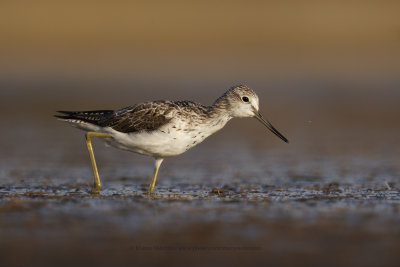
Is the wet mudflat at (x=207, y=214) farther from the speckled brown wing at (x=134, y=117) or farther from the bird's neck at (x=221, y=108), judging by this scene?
the bird's neck at (x=221, y=108)

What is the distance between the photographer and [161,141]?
1119 cm

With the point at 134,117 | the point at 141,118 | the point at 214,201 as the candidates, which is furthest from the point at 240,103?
the point at 214,201

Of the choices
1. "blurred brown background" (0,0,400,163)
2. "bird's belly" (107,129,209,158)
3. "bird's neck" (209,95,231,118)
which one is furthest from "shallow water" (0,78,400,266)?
"bird's neck" (209,95,231,118)

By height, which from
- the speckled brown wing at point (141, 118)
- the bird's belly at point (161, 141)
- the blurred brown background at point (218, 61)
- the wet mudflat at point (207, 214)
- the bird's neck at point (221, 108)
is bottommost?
the wet mudflat at point (207, 214)

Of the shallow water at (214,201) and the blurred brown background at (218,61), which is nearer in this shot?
the shallow water at (214,201)

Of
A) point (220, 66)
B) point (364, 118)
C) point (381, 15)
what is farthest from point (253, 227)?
point (381, 15)

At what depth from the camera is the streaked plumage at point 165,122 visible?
1123cm

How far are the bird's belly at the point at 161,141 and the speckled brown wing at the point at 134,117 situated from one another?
14 centimetres

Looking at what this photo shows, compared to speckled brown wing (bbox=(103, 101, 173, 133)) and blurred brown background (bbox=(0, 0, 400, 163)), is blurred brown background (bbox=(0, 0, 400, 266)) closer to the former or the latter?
blurred brown background (bbox=(0, 0, 400, 163))

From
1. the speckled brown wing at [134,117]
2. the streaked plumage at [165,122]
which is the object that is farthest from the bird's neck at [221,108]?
the speckled brown wing at [134,117]

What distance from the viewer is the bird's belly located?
36.7 feet

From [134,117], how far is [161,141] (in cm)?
83

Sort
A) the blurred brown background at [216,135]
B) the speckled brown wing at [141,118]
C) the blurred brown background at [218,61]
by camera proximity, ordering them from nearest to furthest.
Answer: the blurred brown background at [216,135]
the speckled brown wing at [141,118]
the blurred brown background at [218,61]

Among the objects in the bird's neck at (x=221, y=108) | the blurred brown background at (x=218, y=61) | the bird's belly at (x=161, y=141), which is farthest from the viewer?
the blurred brown background at (x=218, y=61)
